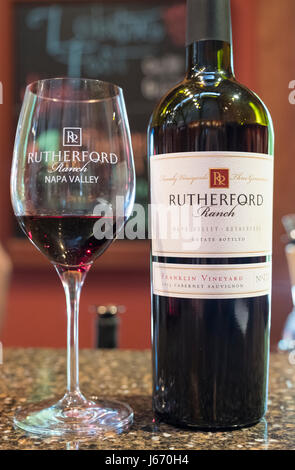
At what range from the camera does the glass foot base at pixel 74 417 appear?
0.46m

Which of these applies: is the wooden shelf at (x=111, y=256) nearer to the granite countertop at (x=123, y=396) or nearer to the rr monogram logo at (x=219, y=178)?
the granite countertop at (x=123, y=396)

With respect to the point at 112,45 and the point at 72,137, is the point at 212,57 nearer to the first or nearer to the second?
the point at 72,137

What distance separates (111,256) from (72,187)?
1734mm

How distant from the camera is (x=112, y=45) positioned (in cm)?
227

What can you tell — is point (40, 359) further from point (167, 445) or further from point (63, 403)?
point (167, 445)

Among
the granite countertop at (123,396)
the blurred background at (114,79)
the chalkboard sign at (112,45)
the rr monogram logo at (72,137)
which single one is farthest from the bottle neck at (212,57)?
the chalkboard sign at (112,45)

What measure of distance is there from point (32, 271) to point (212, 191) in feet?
6.28

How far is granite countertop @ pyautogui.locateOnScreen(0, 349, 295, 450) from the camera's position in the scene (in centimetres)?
44

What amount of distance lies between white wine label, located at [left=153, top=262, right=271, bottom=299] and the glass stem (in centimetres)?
9

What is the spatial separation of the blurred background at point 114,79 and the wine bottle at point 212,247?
167cm

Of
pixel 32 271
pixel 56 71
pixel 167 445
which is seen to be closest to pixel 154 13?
pixel 56 71

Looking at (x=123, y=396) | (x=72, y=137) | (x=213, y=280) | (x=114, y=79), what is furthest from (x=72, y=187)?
(x=114, y=79)

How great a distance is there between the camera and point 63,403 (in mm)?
520
